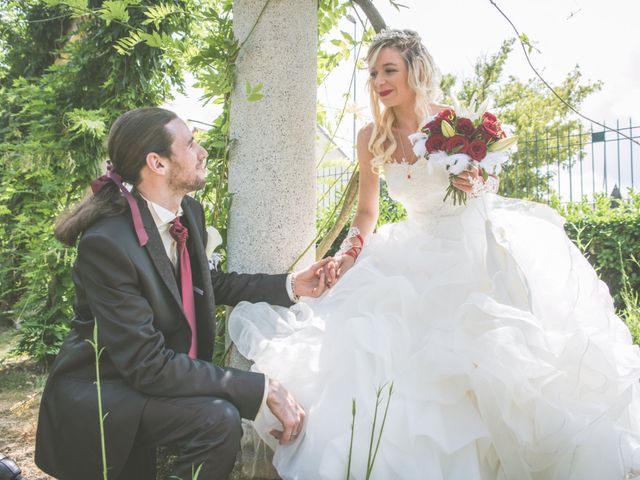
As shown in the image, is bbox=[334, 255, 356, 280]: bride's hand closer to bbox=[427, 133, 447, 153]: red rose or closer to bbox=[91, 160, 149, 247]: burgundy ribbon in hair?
bbox=[427, 133, 447, 153]: red rose

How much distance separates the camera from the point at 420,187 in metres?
3.05

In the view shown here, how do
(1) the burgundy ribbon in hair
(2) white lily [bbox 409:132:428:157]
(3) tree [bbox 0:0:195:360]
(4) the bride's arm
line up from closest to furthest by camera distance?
(1) the burgundy ribbon in hair < (2) white lily [bbox 409:132:428:157] < (4) the bride's arm < (3) tree [bbox 0:0:195:360]

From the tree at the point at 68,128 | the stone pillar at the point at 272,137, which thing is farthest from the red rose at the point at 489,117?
the tree at the point at 68,128

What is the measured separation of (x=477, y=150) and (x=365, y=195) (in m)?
0.93

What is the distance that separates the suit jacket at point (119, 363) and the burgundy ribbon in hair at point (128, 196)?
0.10 feet

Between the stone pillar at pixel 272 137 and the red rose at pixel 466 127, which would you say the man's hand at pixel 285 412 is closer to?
the stone pillar at pixel 272 137

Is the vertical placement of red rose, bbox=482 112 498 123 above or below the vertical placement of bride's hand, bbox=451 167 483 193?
above

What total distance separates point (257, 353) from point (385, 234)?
993mm

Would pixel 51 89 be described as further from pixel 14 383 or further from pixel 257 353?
pixel 257 353

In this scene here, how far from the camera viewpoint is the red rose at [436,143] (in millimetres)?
2543

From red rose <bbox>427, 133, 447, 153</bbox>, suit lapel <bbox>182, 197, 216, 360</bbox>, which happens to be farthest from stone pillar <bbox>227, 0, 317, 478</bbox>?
red rose <bbox>427, 133, 447, 153</bbox>

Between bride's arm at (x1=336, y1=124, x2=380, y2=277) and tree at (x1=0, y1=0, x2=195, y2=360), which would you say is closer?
bride's arm at (x1=336, y1=124, x2=380, y2=277)

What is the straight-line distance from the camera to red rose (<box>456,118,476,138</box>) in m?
2.50

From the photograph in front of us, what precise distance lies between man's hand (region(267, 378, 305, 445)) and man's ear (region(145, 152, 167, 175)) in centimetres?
98
